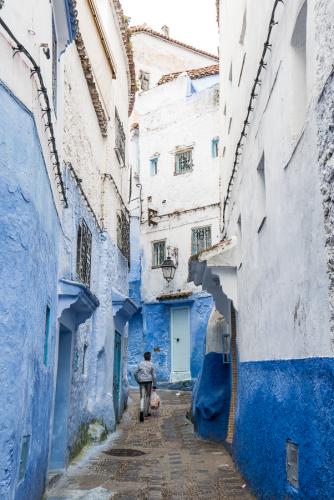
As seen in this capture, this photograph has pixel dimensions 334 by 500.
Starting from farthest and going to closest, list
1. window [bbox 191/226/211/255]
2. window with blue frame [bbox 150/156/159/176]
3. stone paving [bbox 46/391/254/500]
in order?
window with blue frame [bbox 150/156/159/176]
window [bbox 191/226/211/255]
stone paving [bbox 46/391/254/500]

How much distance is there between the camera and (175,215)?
22.6 m

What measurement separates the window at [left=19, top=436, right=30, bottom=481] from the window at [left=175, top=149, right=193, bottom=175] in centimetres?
1837

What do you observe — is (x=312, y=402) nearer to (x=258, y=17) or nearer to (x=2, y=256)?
(x=2, y=256)

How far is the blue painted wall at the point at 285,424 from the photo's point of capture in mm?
4008

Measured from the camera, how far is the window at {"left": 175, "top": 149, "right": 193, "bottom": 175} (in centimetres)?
2288

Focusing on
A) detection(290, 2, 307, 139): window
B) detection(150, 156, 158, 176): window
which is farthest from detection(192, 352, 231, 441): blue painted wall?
detection(150, 156, 158, 176): window

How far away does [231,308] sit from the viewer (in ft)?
35.9

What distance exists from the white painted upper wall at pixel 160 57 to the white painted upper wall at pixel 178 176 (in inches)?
231

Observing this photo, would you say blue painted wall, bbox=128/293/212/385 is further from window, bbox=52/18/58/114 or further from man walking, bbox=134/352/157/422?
window, bbox=52/18/58/114

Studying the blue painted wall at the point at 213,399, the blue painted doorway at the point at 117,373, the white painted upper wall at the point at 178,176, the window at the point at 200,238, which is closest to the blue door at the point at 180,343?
the white painted upper wall at the point at 178,176

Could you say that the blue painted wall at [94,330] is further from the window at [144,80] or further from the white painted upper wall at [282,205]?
the window at [144,80]

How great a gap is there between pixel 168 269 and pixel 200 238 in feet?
5.70

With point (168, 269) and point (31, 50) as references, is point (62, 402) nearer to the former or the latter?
point (31, 50)

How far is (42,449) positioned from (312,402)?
10.8ft
